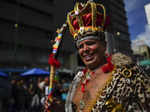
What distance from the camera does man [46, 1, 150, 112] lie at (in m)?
1.27

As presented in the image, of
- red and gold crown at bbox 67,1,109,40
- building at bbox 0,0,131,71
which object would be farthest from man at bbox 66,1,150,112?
building at bbox 0,0,131,71

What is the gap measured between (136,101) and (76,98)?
0.80 m

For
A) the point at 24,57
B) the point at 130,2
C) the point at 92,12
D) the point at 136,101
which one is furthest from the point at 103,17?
the point at 24,57

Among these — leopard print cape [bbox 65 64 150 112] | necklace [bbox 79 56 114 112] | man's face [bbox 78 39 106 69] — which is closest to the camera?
leopard print cape [bbox 65 64 150 112]

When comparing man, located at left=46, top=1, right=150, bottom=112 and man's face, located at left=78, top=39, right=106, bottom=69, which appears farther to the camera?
man's face, located at left=78, top=39, right=106, bottom=69

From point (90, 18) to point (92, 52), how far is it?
44 centimetres

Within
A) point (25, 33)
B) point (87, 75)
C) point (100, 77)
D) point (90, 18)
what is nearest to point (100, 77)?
point (100, 77)

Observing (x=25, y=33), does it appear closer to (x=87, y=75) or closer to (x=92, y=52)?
(x=87, y=75)

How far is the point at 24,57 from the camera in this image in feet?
58.2

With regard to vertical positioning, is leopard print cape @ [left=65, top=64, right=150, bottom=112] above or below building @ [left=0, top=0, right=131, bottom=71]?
below

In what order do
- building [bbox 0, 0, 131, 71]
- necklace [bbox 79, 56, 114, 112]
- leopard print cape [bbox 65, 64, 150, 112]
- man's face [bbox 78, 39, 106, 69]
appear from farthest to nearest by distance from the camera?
building [bbox 0, 0, 131, 71] → man's face [bbox 78, 39, 106, 69] → necklace [bbox 79, 56, 114, 112] → leopard print cape [bbox 65, 64, 150, 112]

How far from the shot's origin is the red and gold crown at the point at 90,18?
5.80 feet

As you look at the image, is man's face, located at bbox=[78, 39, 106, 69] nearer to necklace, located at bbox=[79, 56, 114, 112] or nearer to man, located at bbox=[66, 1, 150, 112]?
man, located at bbox=[66, 1, 150, 112]

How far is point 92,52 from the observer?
173cm
